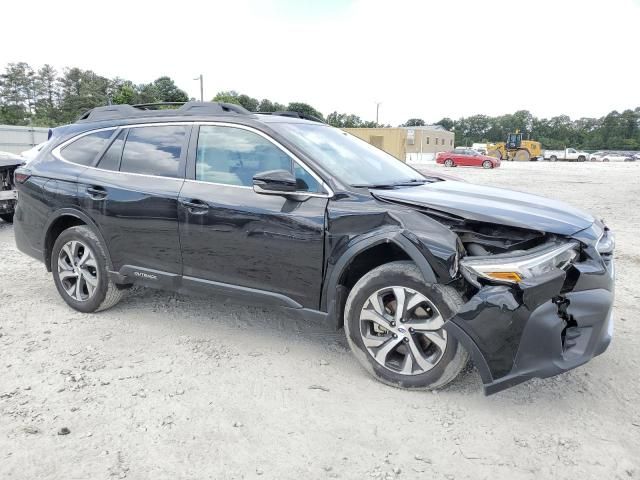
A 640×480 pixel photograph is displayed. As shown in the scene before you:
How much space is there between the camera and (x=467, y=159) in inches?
1407

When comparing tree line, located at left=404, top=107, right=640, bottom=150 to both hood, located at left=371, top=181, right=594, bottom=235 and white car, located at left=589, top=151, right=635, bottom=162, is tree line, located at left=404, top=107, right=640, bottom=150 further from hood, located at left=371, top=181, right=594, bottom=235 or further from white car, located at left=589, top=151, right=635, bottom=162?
hood, located at left=371, top=181, right=594, bottom=235

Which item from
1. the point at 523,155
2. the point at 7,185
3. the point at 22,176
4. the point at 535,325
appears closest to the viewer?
the point at 535,325

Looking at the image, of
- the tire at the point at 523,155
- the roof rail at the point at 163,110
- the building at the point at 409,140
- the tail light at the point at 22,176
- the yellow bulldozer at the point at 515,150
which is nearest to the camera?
the roof rail at the point at 163,110

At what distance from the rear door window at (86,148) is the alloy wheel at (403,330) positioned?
9.14 feet

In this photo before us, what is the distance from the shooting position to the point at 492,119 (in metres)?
120

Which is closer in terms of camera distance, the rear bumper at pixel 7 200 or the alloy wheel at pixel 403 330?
the alloy wheel at pixel 403 330

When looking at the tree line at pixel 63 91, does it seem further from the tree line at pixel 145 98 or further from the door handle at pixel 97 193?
the door handle at pixel 97 193

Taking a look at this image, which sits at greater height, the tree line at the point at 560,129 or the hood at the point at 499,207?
the tree line at the point at 560,129

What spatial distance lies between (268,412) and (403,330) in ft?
3.04

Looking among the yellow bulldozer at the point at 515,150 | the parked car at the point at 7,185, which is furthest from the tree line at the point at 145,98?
the parked car at the point at 7,185

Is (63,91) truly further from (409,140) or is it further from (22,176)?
(22,176)

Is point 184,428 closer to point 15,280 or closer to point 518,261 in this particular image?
point 518,261

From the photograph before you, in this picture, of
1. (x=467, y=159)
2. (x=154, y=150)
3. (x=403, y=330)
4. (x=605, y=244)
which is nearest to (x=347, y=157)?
(x=403, y=330)

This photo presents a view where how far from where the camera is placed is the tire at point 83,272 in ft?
13.8
